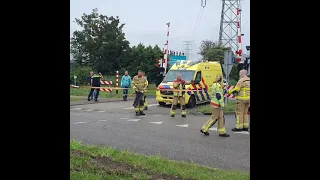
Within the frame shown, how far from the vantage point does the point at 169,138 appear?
9.30 meters

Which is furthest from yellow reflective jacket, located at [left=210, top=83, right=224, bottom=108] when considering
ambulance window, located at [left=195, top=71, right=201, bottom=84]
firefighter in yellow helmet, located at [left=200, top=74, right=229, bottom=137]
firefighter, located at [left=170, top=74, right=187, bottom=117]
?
ambulance window, located at [left=195, top=71, right=201, bottom=84]

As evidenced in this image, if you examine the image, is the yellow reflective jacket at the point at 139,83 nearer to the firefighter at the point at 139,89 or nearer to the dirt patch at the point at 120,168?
the firefighter at the point at 139,89

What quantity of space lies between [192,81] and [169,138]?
8720 mm

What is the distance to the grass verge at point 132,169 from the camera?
5.09 meters

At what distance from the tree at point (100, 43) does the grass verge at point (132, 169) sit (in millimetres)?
34847

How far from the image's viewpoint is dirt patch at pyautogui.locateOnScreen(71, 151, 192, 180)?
5.17 meters

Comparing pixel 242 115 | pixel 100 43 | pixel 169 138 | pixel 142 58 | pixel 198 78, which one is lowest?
pixel 169 138

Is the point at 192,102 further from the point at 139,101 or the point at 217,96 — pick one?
the point at 217,96

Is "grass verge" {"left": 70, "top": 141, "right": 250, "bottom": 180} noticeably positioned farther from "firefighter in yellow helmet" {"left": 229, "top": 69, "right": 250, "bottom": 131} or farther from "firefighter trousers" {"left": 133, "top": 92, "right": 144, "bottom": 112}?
"firefighter trousers" {"left": 133, "top": 92, "right": 144, "bottom": 112}

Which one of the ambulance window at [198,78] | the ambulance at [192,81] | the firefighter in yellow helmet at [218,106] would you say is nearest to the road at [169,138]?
the firefighter in yellow helmet at [218,106]

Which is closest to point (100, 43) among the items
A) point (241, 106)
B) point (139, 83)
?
point (139, 83)
